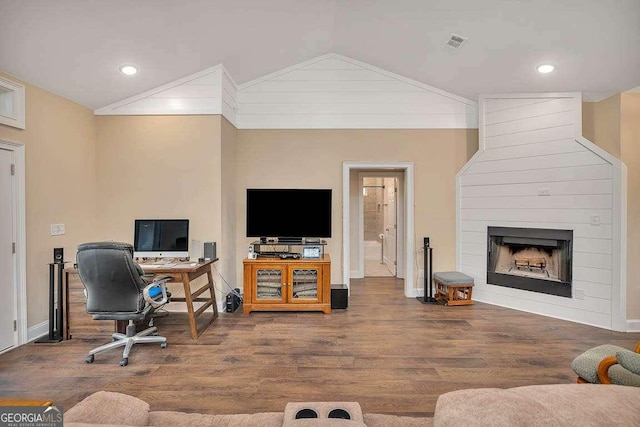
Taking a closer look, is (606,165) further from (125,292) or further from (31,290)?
(31,290)

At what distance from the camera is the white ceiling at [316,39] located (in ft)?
9.03

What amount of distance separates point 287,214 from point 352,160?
1271 millimetres

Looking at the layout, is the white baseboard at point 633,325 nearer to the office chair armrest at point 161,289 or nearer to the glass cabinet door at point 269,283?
the glass cabinet door at point 269,283

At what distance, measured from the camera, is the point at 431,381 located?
7.83 ft

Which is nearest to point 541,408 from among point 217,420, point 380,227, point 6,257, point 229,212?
point 217,420

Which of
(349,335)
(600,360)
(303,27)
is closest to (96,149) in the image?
(303,27)

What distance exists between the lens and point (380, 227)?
28.2 feet

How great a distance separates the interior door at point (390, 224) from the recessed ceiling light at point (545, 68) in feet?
10.4

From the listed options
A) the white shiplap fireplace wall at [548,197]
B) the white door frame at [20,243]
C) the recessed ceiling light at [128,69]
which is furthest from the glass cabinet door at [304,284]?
the recessed ceiling light at [128,69]

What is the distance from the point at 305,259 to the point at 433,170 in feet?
7.68

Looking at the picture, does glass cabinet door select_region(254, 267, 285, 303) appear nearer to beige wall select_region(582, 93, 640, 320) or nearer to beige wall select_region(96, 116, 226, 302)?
beige wall select_region(96, 116, 226, 302)

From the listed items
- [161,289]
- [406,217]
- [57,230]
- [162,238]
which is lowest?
[161,289]

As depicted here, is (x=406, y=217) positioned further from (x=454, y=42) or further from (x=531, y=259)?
(x=454, y=42)

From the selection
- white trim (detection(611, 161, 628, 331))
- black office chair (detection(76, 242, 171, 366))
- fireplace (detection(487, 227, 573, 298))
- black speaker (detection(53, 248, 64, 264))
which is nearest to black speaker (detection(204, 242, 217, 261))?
black office chair (detection(76, 242, 171, 366))
